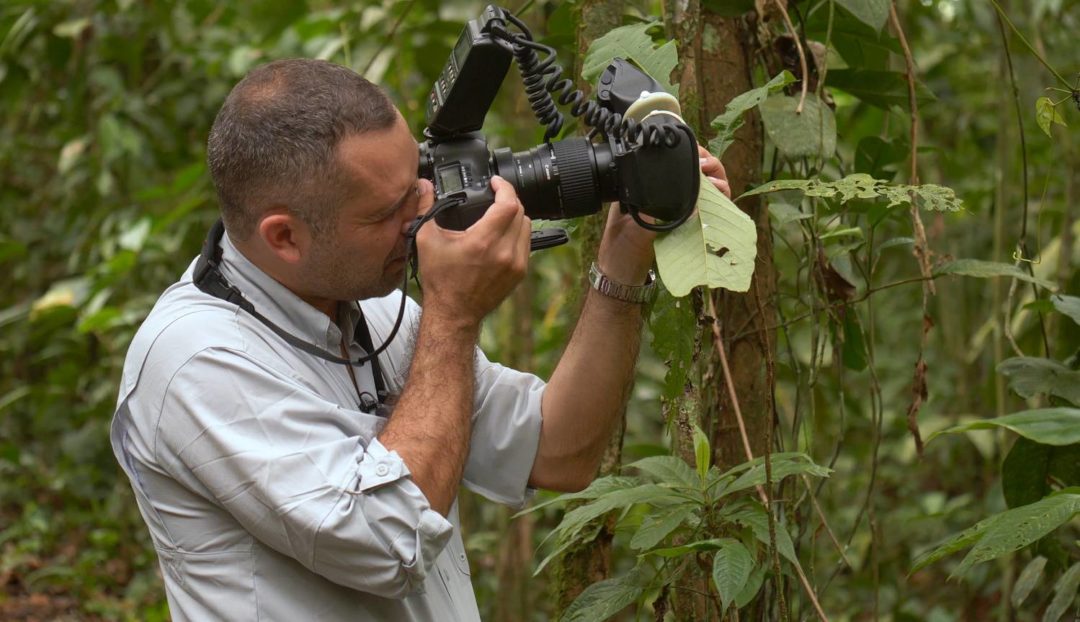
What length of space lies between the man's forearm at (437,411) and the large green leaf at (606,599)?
0.34 metres

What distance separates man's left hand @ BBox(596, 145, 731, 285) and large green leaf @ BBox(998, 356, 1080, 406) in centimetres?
72

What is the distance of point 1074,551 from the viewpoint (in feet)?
7.81

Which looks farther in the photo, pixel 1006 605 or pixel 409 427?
pixel 1006 605

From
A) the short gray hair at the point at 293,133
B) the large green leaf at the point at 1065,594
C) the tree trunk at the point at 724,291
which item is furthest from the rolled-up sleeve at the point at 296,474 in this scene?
the large green leaf at the point at 1065,594

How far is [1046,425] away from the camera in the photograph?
1.78m

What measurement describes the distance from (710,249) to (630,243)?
0.20m

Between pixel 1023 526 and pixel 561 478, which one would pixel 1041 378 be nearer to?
pixel 1023 526

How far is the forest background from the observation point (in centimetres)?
180

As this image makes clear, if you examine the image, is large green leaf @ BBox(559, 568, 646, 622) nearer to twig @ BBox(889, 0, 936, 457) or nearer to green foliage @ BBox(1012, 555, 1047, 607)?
twig @ BBox(889, 0, 936, 457)

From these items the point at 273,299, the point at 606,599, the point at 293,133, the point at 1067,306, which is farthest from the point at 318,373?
the point at 1067,306

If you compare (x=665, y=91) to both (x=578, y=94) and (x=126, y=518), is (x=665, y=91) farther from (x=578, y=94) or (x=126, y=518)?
(x=126, y=518)

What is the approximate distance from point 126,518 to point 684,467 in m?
3.56

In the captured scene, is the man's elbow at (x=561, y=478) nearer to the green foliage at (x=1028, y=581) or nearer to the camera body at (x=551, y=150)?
the camera body at (x=551, y=150)

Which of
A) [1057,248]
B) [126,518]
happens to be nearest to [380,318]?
[1057,248]
